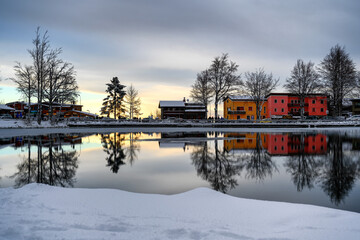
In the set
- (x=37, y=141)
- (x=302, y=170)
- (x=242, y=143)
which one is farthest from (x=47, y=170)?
(x=242, y=143)

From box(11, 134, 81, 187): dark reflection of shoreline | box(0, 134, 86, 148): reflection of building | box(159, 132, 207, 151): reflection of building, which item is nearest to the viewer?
box(11, 134, 81, 187): dark reflection of shoreline

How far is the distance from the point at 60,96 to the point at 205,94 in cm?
3141

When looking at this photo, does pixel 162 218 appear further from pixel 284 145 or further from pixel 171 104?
pixel 171 104

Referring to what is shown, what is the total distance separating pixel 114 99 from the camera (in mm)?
68562

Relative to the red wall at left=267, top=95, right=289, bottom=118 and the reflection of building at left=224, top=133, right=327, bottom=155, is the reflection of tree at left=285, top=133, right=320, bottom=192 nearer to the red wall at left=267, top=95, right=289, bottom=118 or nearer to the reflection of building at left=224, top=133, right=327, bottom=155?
the reflection of building at left=224, top=133, right=327, bottom=155

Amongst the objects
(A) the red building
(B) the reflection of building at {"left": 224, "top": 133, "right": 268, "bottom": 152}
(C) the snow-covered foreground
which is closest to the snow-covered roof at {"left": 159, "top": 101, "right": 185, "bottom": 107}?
(A) the red building

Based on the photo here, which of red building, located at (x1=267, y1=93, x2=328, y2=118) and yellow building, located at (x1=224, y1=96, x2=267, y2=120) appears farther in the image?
yellow building, located at (x1=224, y1=96, x2=267, y2=120)

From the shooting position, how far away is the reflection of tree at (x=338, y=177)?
709 cm

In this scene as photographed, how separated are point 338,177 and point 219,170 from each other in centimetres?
425

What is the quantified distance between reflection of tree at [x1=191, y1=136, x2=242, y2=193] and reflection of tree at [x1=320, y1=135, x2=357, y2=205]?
110 inches

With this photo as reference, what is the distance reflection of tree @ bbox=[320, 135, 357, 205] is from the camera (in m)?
7.09

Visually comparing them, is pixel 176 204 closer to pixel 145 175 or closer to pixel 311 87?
pixel 145 175

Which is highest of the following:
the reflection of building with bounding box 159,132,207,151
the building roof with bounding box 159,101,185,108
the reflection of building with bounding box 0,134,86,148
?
the building roof with bounding box 159,101,185,108

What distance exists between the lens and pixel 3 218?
5.00 meters
